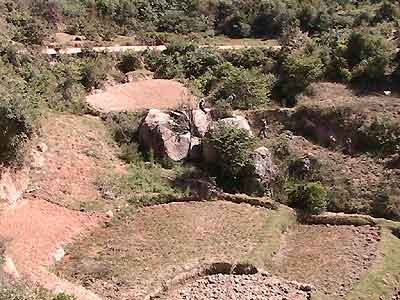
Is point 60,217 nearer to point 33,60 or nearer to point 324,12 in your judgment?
point 33,60

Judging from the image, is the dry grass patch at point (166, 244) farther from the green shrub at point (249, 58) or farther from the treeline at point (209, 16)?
the treeline at point (209, 16)

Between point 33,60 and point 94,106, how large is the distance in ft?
12.7

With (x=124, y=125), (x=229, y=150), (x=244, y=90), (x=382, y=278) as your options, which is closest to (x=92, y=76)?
(x=124, y=125)

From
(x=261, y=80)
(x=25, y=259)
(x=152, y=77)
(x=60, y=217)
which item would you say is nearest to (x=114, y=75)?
(x=152, y=77)

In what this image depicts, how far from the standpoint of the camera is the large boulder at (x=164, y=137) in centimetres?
2758

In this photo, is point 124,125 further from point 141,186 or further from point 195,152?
point 141,186

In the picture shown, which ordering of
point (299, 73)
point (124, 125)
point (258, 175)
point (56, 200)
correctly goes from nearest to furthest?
1. point (56, 200)
2. point (258, 175)
3. point (124, 125)
4. point (299, 73)

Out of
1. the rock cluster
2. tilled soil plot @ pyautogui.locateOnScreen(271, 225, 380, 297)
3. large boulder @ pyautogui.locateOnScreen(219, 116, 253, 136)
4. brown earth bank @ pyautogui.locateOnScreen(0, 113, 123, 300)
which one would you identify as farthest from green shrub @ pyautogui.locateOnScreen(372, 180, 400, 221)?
brown earth bank @ pyautogui.locateOnScreen(0, 113, 123, 300)

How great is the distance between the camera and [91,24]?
39.4 m

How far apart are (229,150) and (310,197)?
390 centimetres

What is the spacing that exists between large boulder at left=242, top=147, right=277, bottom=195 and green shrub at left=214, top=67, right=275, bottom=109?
5.15m

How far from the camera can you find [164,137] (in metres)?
27.6

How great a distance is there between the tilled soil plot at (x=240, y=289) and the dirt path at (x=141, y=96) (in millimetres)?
11953

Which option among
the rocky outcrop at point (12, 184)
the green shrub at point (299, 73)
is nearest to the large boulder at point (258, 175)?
the green shrub at point (299, 73)
